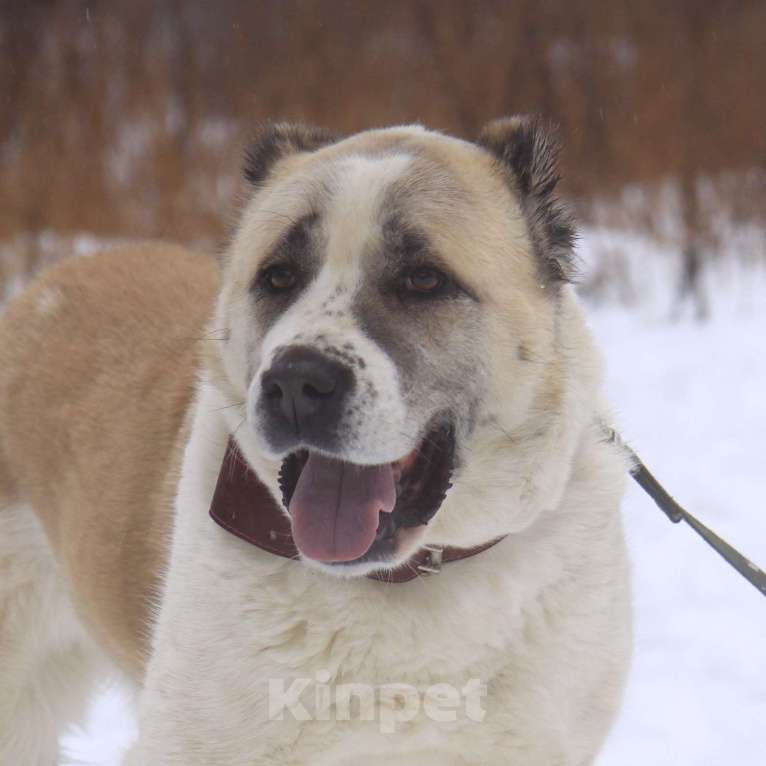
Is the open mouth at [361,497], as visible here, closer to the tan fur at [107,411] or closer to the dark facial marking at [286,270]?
the dark facial marking at [286,270]

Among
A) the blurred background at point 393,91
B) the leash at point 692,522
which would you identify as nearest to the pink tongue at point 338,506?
the leash at point 692,522

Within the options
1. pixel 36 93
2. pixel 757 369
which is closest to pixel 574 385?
pixel 757 369

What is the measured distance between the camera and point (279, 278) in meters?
2.29

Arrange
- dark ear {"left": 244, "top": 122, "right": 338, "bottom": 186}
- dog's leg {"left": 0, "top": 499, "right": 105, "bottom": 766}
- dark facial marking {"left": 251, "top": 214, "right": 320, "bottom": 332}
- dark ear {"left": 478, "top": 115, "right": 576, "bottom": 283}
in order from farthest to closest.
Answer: dog's leg {"left": 0, "top": 499, "right": 105, "bottom": 766} → dark ear {"left": 244, "top": 122, "right": 338, "bottom": 186} → dark ear {"left": 478, "top": 115, "right": 576, "bottom": 283} → dark facial marking {"left": 251, "top": 214, "right": 320, "bottom": 332}

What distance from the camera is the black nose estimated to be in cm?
197

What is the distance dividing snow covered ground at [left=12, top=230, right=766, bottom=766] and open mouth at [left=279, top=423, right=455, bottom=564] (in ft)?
3.12

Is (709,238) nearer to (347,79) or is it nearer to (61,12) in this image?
(347,79)

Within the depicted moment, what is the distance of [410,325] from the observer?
2.16m

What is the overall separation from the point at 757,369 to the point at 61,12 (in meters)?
5.57

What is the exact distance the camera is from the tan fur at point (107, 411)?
9.16ft

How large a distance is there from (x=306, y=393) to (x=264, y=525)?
1.43 ft

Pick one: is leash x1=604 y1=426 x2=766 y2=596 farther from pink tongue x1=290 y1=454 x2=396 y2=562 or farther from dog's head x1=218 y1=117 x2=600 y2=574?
pink tongue x1=290 y1=454 x2=396 y2=562

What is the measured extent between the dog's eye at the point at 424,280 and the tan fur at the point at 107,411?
645mm

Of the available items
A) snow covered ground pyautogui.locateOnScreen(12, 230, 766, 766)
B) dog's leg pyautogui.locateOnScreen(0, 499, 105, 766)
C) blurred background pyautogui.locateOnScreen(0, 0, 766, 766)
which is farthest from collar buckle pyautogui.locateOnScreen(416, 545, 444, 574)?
blurred background pyautogui.locateOnScreen(0, 0, 766, 766)
